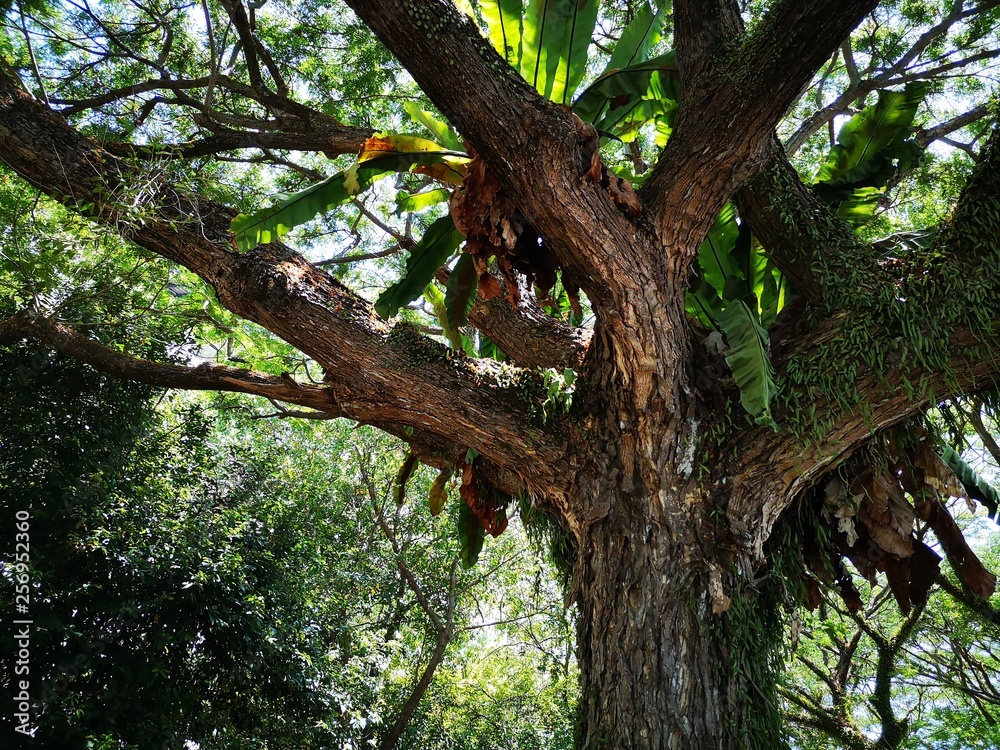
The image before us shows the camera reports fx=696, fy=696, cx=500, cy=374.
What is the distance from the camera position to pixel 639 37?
3.77m

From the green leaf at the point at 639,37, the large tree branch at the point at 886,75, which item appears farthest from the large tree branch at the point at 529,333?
the large tree branch at the point at 886,75

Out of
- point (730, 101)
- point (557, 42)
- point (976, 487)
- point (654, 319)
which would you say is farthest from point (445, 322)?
point (976, 487)

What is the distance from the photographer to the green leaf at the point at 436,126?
316 centimetres

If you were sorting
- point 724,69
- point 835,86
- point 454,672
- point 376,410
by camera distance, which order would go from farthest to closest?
point 454,672, point 835,86, point 376,410, point 724,69

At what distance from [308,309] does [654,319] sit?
1.57 metres

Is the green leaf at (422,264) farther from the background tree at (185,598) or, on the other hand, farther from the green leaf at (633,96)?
the background tree at (185,598)

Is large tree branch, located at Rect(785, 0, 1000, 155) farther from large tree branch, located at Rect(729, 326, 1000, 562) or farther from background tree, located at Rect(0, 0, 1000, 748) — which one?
large tree branch, located at Rect(729, 326, 1000, 562)

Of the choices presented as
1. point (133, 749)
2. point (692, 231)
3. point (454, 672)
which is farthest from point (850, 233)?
point (454, 672)

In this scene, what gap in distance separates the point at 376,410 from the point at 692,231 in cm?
166

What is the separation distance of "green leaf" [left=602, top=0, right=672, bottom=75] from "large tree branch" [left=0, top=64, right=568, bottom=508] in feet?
6.18

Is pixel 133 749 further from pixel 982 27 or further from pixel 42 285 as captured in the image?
pixel 982 27

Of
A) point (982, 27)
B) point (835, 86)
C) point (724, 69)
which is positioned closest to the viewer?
point (724, 69)

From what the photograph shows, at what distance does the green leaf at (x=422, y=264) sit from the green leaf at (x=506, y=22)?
85 centimetres

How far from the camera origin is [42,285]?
4.61 m
